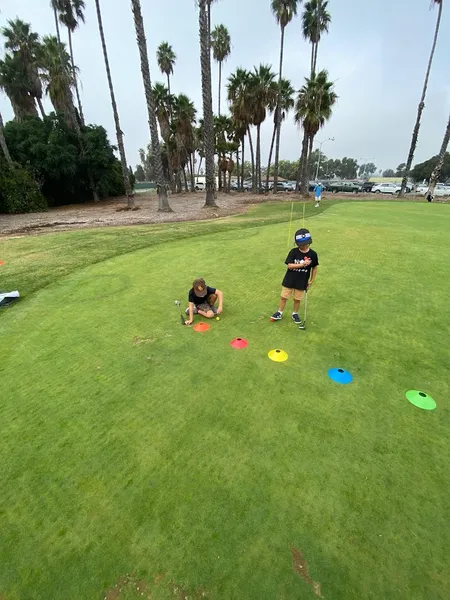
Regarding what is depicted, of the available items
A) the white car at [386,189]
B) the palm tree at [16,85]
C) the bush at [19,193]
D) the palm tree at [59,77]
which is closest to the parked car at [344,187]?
the white car at [386,189]

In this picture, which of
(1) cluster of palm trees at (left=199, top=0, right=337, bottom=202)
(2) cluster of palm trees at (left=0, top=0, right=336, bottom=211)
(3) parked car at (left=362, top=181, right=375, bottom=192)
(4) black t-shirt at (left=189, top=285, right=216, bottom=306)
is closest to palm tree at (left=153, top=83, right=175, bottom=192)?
(2) cluster of palm trees at (left=0, top=0, right=336, bottom=211)

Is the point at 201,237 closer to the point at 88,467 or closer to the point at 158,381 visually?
the point at 158,381

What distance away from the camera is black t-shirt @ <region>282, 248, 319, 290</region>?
166 inches

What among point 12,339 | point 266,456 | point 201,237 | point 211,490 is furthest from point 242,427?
point 201,237

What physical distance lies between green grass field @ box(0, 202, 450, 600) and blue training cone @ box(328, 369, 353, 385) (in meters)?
0.07

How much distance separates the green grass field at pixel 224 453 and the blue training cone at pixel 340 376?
67mm

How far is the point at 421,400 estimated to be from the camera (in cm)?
289

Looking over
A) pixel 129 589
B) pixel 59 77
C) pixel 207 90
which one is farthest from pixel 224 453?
pixel 59 77

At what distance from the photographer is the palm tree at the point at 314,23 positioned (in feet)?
91.8

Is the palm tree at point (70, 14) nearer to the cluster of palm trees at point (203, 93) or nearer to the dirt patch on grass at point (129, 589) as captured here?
the cluster of palm trees at point (203, 93)

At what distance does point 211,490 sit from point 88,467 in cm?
94

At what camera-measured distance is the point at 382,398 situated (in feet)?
9.59

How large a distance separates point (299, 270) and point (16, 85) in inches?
1432

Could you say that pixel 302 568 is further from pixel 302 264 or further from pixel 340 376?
pixel 302 264
